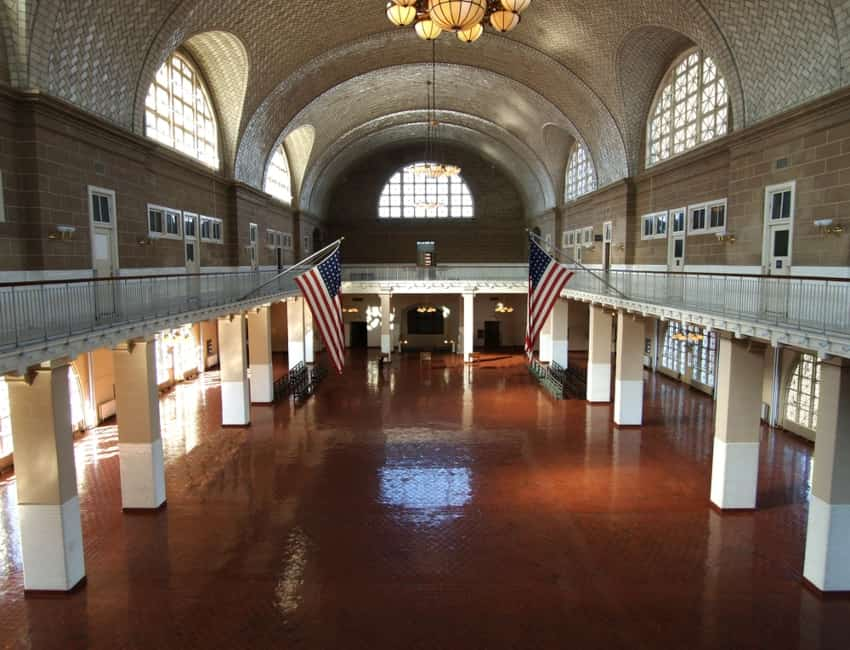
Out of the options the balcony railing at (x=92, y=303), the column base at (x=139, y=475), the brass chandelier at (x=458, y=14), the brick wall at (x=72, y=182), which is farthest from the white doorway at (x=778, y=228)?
the brick wall at (x=72, y=182)

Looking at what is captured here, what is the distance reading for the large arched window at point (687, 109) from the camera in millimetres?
17172

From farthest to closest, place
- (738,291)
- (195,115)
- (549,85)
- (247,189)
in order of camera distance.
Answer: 1. (549,85)
2. (247,189)
3. (195,115)
4. (738,291)

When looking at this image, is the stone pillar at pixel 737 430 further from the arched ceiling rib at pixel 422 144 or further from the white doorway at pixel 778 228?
the arched ceiling rib at pixel 422 144

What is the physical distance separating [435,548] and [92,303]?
22.3 feet

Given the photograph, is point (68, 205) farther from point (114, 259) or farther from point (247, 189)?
point (247, 189)

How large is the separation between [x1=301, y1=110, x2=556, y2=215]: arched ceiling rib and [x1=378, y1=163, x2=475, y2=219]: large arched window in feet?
8.57

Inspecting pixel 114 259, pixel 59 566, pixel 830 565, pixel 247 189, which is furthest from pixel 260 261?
pixel 830 565

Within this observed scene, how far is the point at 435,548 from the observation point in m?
9.98

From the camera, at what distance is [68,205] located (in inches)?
463

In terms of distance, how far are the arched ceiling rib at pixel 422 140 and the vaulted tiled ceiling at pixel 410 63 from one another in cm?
23

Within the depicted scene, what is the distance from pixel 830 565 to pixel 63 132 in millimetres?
15020

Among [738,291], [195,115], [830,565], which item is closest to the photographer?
[830,565]

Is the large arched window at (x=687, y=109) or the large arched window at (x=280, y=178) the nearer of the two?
the large arched window at (x=687, y=109)

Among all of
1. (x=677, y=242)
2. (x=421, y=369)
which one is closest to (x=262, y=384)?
(x=421, y=369)
